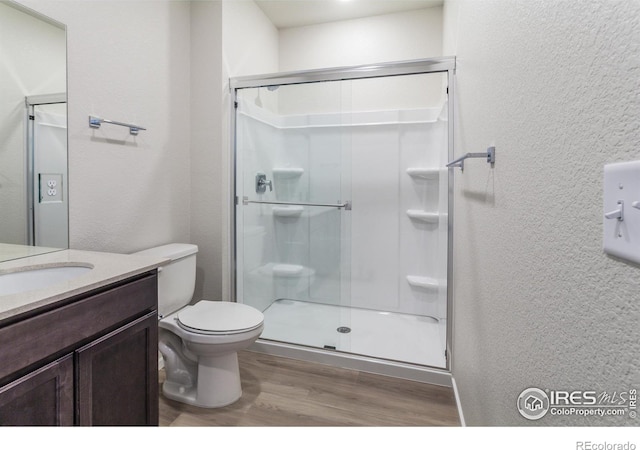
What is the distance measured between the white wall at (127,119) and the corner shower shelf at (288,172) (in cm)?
63

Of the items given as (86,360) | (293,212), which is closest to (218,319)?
(86,360)

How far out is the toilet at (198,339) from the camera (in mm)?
1717

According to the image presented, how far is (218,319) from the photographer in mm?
1825

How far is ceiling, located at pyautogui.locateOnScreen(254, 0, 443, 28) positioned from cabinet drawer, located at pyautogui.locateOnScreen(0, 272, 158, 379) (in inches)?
97.8

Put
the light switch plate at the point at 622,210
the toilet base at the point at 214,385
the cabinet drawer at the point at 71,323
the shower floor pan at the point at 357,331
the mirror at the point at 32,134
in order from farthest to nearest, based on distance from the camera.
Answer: the shower floor pan at the point at 357,331, the toilet base at the point at 214,385, the mirror at the point at 32,134, the cabinet drawer at the point at 71,323, the light switch plate at the point at 622,210

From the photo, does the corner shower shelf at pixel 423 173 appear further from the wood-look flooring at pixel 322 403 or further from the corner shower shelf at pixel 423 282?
the wood-look flooring at pixel 322 403

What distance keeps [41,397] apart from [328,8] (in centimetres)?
308

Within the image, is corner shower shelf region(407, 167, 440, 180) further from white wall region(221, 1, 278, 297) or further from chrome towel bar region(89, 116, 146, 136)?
chrome towel bar region(89, 116, 146, 136)

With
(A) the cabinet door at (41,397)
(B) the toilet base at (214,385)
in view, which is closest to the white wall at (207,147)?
(B) the toilet base at (214,385)

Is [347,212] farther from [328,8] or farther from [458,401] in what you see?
[328,8]

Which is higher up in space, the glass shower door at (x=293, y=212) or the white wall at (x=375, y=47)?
the white wall at (x=375, y=47)

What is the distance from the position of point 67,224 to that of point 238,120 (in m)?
1.27

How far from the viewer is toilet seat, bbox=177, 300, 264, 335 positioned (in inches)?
67.6
